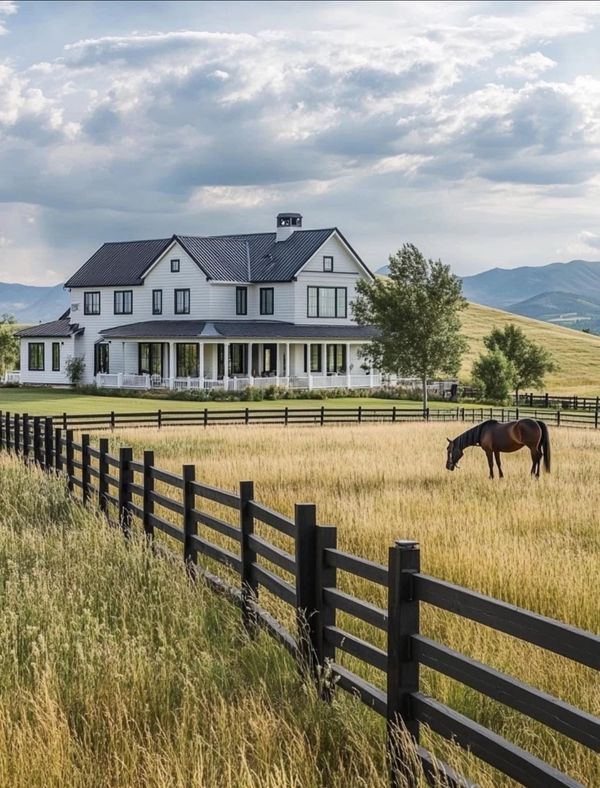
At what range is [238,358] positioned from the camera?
69688 millimetres

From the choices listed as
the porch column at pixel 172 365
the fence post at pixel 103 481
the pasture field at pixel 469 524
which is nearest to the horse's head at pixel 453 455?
the pasture field at pixel 469 524

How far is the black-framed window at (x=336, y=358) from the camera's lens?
70.8 m

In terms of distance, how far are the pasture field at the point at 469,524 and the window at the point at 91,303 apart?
141 ft

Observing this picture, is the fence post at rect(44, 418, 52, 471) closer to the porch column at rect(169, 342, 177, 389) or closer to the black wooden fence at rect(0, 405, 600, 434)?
the black wooden fence at rect(0, 405, 600, 434)

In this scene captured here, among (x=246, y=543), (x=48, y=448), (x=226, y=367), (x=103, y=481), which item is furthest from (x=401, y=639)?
(x=226, y=367)

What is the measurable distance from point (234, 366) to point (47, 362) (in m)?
15.5

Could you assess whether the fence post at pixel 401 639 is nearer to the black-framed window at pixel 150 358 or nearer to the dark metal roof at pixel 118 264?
the black-framed window at pixel 150 358

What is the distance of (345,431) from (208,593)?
29525 mm

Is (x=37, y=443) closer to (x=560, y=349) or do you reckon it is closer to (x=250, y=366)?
(x=250, y=366)

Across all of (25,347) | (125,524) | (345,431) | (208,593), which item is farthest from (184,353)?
(208,593)

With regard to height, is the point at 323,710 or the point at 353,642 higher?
the point at 353,642

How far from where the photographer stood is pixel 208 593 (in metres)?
10.5

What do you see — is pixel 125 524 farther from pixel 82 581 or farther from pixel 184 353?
Answer: pixel 184 353

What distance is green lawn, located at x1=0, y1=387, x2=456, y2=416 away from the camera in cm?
5437
